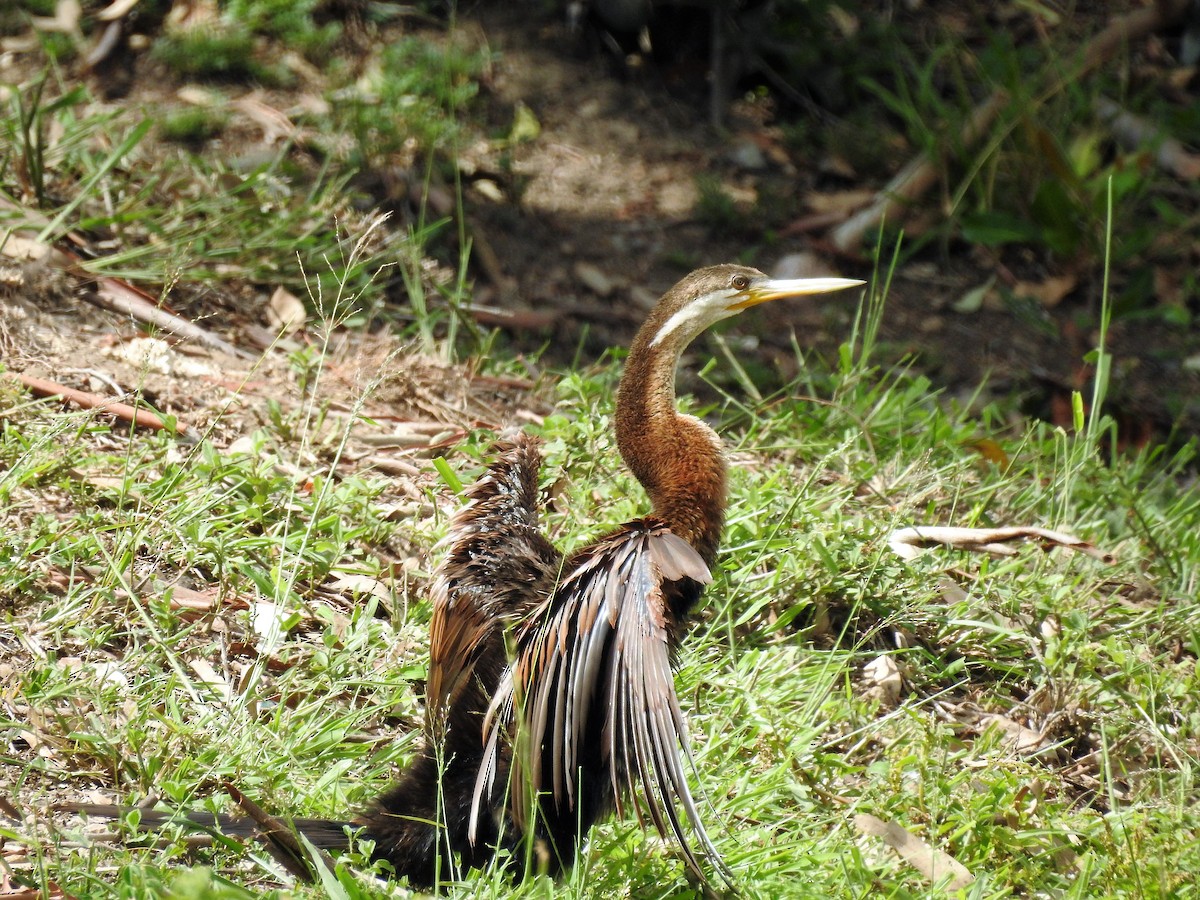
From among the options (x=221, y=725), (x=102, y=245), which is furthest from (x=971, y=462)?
(x=102, y=245)

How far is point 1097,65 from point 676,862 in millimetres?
5355

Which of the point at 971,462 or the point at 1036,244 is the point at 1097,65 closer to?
the point at 1036,244

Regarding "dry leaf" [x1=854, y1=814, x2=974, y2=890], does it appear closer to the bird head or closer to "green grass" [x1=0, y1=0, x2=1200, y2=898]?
"green grass" [x1=0, y1=0, x2=1200, y2=898]

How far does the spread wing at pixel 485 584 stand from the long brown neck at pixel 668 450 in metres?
0.28

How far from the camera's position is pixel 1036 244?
19.8 ft

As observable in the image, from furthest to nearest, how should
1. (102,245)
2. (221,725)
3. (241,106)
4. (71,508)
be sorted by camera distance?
(241,106) < (102,245) < (71,508) < (221,725)

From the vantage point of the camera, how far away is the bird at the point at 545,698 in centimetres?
242

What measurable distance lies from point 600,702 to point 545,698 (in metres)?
0.12

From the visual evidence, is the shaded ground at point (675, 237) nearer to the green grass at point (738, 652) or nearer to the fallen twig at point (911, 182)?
the fallen twig at point (911, 182)

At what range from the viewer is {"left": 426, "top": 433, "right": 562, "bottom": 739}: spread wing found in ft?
8.96

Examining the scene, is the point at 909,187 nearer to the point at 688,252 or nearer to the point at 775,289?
the point at 688,252

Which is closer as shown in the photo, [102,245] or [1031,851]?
[1031,851]

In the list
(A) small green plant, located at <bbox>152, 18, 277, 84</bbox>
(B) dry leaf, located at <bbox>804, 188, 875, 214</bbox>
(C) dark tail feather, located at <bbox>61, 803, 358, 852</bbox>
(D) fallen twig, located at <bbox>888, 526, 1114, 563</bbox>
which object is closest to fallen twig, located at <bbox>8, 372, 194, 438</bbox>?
(C) dark tail feather, located at <bbox>61, 803, 358, 852</bbox>

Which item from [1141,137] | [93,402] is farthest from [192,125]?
[1141,137]
